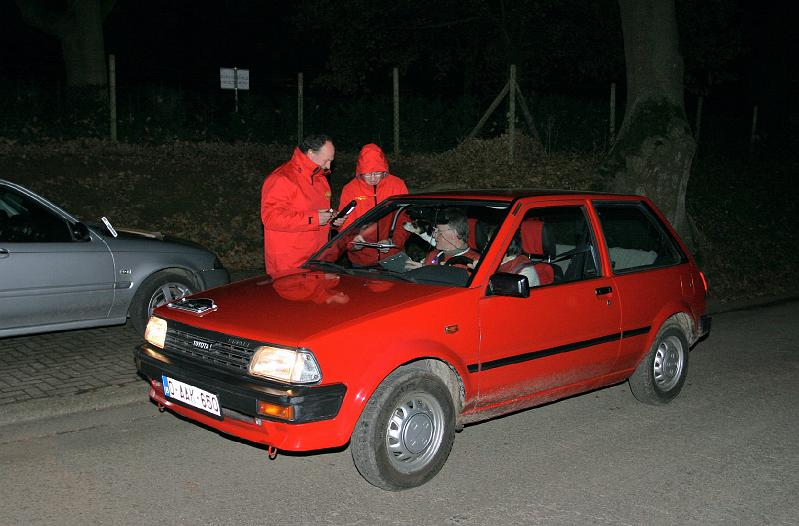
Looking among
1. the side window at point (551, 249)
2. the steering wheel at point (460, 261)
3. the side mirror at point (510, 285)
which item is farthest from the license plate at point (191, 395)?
the side window at point (551, 249)

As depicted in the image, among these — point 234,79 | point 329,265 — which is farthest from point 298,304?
point 234,79

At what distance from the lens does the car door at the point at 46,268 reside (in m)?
6.61

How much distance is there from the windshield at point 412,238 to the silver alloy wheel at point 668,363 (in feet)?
5.29

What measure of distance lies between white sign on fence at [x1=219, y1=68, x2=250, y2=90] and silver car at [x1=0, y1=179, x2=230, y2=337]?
28.4 feet

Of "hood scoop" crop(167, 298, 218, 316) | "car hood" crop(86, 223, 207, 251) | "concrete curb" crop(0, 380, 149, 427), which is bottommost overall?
"concrete curb" crop(0, 380, 149, 427)

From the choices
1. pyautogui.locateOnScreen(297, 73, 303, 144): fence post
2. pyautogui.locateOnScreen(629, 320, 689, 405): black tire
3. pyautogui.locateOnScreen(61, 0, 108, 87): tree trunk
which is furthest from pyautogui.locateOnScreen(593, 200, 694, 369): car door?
pyautogui.locateOnScreen(61, 0, 108, 87): tree trunk

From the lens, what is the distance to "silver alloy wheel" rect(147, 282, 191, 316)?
7.52 metres

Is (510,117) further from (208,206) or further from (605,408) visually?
(605,408)

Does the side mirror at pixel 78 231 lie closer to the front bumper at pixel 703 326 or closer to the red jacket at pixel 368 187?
the red jacket at pixel 368 187

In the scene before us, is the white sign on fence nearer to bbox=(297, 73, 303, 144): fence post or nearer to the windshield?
bbox=(297, 73, 303, 144): fence post

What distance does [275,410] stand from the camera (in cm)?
408

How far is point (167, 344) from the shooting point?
4.76 meters

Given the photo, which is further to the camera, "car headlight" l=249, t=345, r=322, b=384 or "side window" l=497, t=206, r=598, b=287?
"side window" l=497, t=206, r=598, b=287

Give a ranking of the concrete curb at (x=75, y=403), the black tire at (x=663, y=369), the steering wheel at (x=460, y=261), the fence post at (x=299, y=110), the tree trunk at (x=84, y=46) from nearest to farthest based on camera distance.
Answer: the steering wheel at (x=460, y=261), the concrete curb at (x=75, y=403), the black tire at (x=663, y=369), the fence post at (x=299, y=110), the tree trunk at (x=84, y=46)
